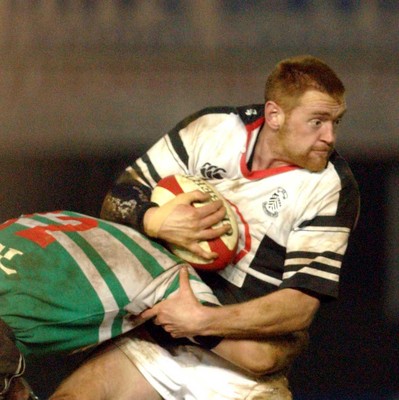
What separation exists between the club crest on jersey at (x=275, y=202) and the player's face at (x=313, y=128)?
7cm

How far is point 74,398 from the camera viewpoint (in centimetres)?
198

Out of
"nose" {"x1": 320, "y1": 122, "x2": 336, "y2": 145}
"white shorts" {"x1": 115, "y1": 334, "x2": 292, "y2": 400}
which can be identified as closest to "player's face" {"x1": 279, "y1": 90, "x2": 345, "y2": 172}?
"nose" {"x1": 320, "y1": 122, "x2": 336, "y2": 145}

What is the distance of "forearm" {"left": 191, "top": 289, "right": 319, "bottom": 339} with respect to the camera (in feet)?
6.36

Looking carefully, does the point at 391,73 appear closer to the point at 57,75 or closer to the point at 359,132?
the point at 359,132

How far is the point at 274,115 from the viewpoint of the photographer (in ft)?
6.86

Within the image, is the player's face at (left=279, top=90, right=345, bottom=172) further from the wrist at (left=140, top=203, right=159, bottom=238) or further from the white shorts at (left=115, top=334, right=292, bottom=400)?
the white shorts at (left=115, top=334, right=292, bottom=400)

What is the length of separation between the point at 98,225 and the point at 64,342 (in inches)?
9.8

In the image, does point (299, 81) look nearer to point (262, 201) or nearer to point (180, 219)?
point (262, 201)

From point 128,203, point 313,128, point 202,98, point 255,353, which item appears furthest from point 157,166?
point 202,98

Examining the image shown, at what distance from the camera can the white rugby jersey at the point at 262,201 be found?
6.56 ft

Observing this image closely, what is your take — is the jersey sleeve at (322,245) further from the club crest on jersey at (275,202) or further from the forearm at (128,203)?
the forearm at (128,203)

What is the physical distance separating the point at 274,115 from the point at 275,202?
7.2 inches

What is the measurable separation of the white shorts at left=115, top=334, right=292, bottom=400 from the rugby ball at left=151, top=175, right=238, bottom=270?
0.20 m

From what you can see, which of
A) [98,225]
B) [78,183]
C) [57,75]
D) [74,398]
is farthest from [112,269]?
[57,75]
